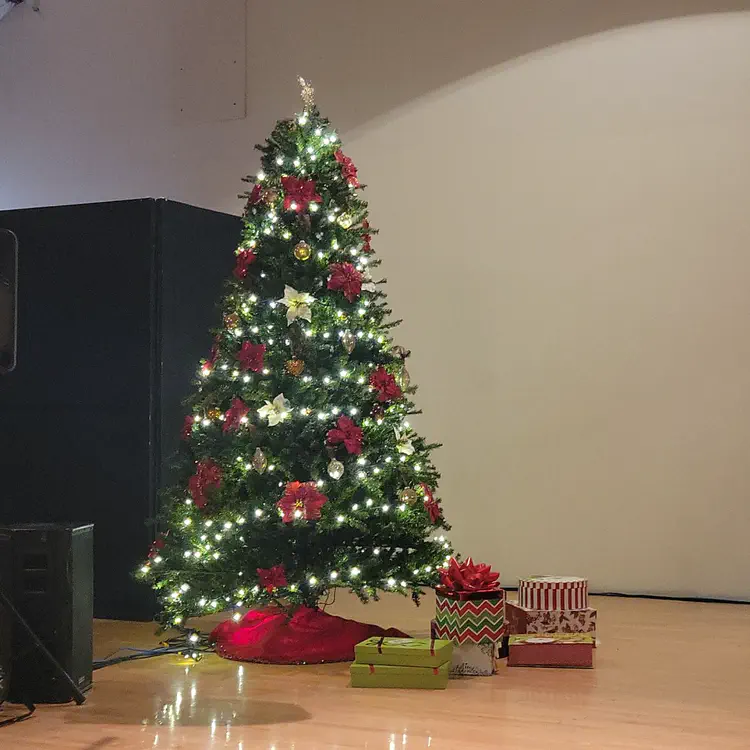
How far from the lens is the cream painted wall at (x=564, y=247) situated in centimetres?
474

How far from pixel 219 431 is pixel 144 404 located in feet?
2.33

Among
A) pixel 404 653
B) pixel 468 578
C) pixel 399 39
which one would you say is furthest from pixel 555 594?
pixel 399 39

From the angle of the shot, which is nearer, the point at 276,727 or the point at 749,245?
the point at 276,727

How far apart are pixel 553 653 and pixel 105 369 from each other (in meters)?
2.01

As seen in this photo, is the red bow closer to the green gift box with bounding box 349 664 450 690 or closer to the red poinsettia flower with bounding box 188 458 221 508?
the green gift box with bounding box 349 664 450 690

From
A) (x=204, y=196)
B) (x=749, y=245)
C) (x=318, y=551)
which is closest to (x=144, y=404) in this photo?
(x=318, y=551)

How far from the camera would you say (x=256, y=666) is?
3.32 meters

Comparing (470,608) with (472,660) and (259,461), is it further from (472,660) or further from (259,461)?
(259,461)

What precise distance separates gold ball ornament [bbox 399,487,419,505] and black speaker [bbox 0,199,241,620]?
1083mm

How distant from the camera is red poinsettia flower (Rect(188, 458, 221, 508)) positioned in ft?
11.5

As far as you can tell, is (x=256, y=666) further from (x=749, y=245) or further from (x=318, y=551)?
(x=749, y=245)

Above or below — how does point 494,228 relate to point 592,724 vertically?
above

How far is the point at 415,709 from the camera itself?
2.81 meters

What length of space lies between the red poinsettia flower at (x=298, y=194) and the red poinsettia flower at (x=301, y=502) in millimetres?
890
